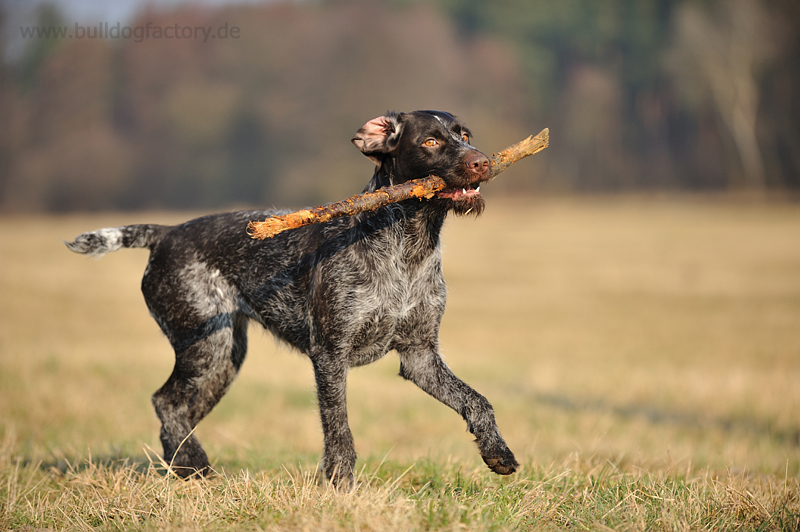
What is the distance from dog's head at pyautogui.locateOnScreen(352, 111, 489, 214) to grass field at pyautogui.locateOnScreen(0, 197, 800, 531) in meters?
1.17

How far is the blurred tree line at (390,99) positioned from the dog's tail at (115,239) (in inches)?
1758

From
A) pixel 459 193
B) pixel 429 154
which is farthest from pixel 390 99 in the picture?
pixel 459 193

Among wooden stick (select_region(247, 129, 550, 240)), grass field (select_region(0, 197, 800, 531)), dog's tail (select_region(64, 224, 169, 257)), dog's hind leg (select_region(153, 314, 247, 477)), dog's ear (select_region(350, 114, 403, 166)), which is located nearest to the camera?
grass field (select_region(0, 197, 800, 531))

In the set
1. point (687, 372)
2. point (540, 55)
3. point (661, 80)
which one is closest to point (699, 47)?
point (661, 80)

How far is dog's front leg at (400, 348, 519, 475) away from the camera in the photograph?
14.3 ft

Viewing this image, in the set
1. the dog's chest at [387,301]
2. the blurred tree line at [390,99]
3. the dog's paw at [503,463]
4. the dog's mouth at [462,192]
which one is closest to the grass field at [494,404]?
the dog's paw at [503,463]

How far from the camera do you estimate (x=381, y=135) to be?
16.1 ft

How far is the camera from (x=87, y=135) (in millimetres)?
61562

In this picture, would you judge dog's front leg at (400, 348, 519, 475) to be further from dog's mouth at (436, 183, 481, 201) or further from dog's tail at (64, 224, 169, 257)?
dog's tail at (64, 224, 169, 257)

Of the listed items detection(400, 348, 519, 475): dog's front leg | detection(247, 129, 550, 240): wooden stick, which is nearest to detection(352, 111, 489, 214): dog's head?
detection(247, 129, 550, 240): wooden stick

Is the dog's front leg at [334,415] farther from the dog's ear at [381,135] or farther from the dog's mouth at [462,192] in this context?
the dog's ear at [381,135]

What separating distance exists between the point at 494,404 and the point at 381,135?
6709mm

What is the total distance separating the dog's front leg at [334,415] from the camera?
4.51 meters
